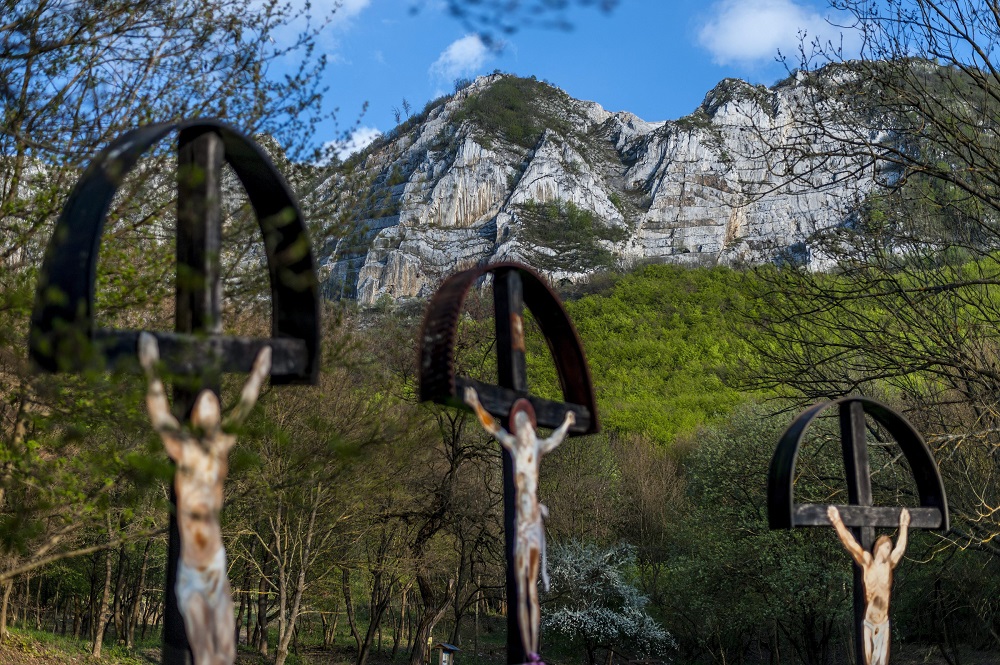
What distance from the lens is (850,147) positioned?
35.4 ft

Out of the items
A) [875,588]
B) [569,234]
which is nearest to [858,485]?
[875,588]

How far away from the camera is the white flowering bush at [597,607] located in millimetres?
27719

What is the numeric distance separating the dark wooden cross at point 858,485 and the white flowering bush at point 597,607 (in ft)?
66.2

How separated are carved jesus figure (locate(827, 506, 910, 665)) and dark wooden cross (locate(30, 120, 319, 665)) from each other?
4544mm

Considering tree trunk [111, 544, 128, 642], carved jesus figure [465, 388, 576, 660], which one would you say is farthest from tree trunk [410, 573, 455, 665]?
carved jesus figure [465, 388, 576, 660]

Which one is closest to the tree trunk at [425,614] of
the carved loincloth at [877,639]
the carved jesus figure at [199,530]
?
the carved loincloth at [877,639]

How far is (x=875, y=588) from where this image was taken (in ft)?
23.7

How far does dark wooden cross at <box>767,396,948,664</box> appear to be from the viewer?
22.0ft

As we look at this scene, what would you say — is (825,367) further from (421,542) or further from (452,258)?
(452,258)

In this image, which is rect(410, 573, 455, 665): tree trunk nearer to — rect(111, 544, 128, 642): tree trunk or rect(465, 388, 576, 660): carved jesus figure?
rect(111, 544, 128, 642): tree trunk

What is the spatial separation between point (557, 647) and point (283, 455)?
1772cm

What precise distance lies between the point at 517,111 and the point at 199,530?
97.3 meters

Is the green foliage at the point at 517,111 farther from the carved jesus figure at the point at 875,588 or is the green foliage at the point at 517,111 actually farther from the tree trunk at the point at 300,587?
the carved jesus figure at the point at 875,588

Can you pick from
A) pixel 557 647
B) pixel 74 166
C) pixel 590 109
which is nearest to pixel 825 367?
pixel 74 166
